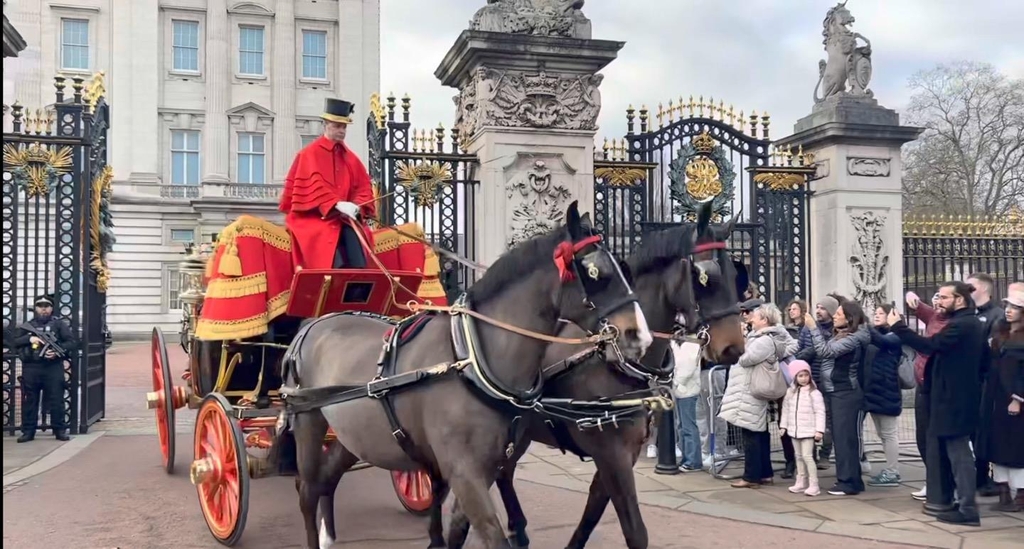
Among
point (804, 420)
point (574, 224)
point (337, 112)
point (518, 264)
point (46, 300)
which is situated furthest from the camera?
point (46, 300)

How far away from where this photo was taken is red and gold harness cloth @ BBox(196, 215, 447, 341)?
19.5 feet

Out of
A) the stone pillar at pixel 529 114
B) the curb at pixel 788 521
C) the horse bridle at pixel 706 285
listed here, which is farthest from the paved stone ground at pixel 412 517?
the stone pillar at pixel 529 114

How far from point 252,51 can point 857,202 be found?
3341 cm

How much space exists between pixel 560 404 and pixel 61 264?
7.71 metres

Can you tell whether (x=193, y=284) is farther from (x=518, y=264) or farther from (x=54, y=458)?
(x=518, y=264)

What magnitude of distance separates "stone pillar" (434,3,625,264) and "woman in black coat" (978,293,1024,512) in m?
4.61

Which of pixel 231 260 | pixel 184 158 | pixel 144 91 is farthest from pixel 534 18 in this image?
pixel 144 91

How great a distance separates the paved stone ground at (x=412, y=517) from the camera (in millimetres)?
6055

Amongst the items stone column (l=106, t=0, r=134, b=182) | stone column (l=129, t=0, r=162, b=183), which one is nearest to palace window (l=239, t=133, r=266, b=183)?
stone column (l=129, t=0, r=162, b=183)

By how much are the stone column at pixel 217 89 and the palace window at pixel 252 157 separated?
65 centimetres

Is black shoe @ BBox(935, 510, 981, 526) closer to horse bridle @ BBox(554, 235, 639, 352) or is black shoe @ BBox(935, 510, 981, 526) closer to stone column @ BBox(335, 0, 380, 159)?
horse bridle @ BBox(554, 235, 639, 352)

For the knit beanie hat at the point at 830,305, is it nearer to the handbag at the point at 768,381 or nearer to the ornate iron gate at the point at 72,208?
the handbag at the point at 768,381

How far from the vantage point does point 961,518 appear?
658cm

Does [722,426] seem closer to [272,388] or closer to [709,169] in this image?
[709,169]
